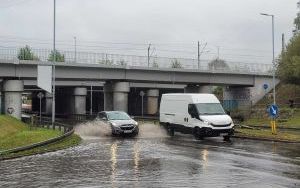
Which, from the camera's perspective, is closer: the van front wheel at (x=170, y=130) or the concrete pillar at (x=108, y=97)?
the van front wheel at (x=170, y=130)

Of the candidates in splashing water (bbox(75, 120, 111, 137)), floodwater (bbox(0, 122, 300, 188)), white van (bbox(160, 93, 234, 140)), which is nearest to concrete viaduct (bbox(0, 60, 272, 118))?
splashing water (bbox(75, 120, 111, 137))

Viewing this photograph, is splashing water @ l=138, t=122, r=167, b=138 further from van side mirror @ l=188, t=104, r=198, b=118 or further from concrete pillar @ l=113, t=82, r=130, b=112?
concrete pillar @ l=113, t=82, r=130, b=112

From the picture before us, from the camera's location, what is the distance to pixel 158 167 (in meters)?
16.9

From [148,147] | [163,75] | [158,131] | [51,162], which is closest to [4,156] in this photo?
[51,162]

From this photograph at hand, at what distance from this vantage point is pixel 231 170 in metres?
16.0

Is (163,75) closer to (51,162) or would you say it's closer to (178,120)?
(178,120)

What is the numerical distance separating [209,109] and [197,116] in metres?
0.95

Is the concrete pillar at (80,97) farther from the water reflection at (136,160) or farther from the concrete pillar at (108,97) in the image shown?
the water reflection at (136,160)

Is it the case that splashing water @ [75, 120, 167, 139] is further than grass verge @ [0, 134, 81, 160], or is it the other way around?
splashing water @ [75, 120, 167, 139]

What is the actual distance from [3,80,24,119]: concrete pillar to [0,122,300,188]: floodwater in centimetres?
3190

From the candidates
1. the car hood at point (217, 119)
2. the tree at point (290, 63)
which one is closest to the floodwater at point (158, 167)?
the car hood at point (217, 119)

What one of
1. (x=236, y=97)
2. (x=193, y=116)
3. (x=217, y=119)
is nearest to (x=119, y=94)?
(x=236, y=97)

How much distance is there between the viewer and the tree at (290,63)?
58.1 metres

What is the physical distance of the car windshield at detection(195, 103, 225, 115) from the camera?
99.3 feet
